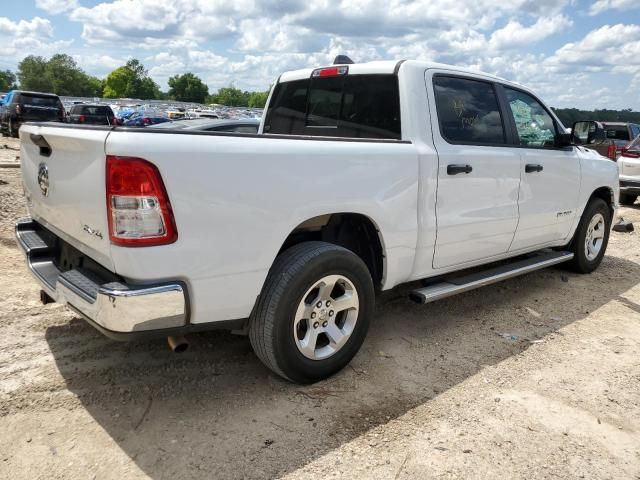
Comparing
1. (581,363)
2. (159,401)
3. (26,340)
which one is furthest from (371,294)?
(26,340)

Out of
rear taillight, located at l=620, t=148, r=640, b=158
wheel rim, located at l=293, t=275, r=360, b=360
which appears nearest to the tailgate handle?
wheel rim, located at l=293, t=275, r=360, b=360

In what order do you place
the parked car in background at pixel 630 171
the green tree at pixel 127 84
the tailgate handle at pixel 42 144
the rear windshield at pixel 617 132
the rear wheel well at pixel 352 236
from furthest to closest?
the green tree at pixel 127 84 < the rear windshield at pixel 617 132 < the parked car in background at pixel 630 171 < the rear wheel well at pixel 352 236 < the tailgate handle at pixel 42 144

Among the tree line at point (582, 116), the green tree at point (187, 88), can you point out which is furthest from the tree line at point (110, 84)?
the tree line at point (582, 116)

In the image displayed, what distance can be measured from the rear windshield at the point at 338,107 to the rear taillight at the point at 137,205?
1867 millimetres

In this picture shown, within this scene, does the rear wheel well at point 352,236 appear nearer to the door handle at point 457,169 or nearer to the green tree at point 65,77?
the door handle at point 457,169

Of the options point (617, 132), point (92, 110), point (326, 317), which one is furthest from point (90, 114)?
point (326, 317)

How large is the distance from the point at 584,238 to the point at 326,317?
3.75 m

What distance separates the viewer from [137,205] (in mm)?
2402

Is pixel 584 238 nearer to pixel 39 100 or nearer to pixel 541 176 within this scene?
pixel 541 176

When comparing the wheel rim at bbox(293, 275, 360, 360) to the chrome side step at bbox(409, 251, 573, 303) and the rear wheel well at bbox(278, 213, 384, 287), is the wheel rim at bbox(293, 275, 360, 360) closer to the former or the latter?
the rear wheel well at bbox(278, 213, 384, 287)

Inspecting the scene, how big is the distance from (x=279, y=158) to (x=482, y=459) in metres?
1.82

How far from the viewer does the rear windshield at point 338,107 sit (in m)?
3.77

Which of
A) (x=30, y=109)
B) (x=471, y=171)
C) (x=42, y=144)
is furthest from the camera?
(x=30, y=109)

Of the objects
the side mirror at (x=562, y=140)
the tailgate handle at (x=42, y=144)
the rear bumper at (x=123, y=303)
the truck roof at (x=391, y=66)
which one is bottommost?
the rear bumper at (x=123, y=303)
